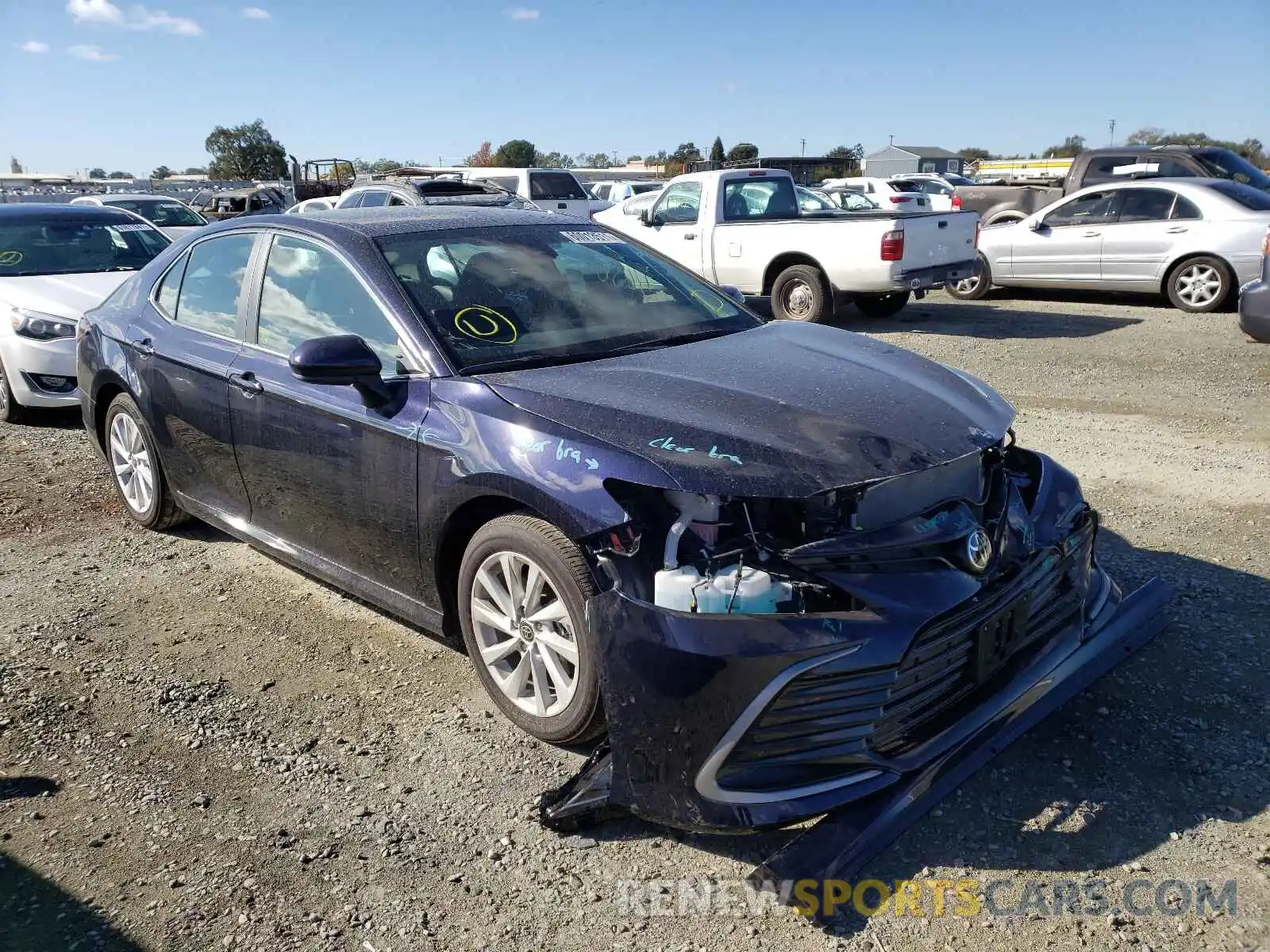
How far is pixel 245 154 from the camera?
73.6 m

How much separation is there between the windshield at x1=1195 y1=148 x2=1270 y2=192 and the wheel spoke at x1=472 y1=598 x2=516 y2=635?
1410 centimetres

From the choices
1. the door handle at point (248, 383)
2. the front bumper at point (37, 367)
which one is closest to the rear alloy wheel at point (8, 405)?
the front bumper at point (37, 367)

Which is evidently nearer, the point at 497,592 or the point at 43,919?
the point at 43,919

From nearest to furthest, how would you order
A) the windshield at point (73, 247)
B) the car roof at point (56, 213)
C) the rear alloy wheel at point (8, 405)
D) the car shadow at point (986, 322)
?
the rear alloy wheel at point (8, 405), the windshield at point (73, 247), the car roof at point (56, 213), the car shadow at point (986, 322)

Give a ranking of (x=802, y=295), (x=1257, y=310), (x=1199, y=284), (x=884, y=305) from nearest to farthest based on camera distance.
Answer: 1. (x=1257, y=310)
2. (x=802, y=295)
3. (x=1199, y=284)
4. (x=884, y=305)

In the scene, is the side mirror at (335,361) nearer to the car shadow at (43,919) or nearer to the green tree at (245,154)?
the car shadow at (43,919)

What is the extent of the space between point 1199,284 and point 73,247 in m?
11.7

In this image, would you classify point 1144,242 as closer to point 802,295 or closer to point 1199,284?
point 1199,284

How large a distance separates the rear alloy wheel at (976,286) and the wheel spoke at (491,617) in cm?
1134

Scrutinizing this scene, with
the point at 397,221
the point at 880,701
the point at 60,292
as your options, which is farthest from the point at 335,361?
the point at 60,292

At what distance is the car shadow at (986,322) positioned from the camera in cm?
1123

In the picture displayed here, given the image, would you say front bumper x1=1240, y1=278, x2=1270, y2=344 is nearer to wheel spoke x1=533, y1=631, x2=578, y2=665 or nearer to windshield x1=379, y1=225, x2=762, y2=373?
windshield x1=379, y1=225, x2=762, y2=373

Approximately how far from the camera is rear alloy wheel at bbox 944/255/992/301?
1352 centimetres

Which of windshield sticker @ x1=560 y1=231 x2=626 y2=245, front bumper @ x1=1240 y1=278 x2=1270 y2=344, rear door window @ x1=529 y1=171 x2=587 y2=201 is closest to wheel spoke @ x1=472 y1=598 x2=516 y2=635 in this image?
windshield sticker @ x1=560 y1=231 x2=626 y2=245
